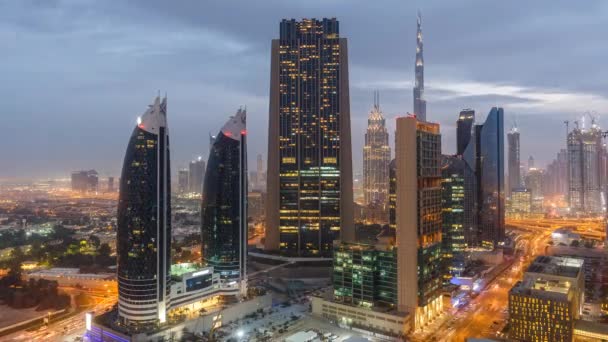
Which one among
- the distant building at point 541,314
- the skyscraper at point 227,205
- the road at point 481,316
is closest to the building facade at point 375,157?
the road at point 481,316

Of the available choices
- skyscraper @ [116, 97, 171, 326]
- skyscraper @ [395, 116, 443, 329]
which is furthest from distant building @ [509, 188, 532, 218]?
skyscraper @ [116, 97, 171, 326]

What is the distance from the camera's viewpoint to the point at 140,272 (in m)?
44.1

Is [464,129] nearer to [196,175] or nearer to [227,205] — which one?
[227,205]

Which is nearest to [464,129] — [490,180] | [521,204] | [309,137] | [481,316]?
[490,180]

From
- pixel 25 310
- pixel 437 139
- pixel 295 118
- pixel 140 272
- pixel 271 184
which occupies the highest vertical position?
pixel 295 118

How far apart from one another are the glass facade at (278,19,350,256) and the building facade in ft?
257

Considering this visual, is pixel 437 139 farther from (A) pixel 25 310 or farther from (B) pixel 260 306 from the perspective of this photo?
(A) pixel 25 310

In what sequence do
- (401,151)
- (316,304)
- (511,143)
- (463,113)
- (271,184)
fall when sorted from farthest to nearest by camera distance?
1. (511,143)
2. (463,113)
3. (271,184)
4. (316,304)
5. (401,151)

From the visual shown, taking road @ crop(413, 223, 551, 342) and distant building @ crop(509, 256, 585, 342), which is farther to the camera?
A: road @ crop(413, 223, 551, 342)

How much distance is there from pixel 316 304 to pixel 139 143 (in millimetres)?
25115

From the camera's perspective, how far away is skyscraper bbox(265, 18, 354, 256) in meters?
73.2

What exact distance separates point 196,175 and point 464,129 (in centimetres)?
12234

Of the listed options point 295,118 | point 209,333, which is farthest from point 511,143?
point 209,333

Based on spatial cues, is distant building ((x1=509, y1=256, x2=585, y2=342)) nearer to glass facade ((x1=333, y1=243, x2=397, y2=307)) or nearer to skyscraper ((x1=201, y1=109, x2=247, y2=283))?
glass facade ((x1=333, y1=243, x2=397, y2=307))
